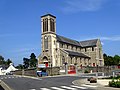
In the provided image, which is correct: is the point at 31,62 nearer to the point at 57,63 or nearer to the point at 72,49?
the point at 72,49

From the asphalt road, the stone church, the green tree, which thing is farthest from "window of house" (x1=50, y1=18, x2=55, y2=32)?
the asphalt road

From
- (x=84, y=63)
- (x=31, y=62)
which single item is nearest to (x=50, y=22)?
(x=84, y=63)

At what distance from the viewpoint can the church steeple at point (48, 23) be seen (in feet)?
267

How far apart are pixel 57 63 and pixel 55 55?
2.78 metres

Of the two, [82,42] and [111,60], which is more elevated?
[82,42]

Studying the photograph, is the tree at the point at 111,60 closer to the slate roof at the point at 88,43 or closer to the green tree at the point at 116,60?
the green tree at the point at 116,60

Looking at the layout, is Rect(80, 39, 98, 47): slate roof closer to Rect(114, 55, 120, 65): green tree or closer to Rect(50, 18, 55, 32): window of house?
Rect(50, 18, 55, 32): window of house

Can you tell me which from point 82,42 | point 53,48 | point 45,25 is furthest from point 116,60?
point 45,25

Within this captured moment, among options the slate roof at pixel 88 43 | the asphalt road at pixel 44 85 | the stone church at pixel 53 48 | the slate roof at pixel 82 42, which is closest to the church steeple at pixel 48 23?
the stone church at pixel 53 48

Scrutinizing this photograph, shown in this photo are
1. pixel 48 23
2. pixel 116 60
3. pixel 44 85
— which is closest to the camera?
pixel 44 85

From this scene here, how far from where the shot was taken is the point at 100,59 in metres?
97.9

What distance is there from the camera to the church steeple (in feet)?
267

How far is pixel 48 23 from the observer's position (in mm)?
81312

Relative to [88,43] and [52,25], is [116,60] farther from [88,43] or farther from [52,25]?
[52,25]
